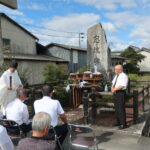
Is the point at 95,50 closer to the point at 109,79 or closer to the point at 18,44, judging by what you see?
the point at 109,79

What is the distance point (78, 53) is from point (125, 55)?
33.9 ft

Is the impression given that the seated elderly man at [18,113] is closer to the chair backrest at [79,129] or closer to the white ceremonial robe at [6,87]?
the chair backrest at [79,129]

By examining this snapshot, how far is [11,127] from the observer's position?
4.16 metres

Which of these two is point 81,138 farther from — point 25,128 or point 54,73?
point 54,73

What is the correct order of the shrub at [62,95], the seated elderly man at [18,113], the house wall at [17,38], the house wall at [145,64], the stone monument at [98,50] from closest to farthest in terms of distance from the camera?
the seated elderly man at [18,113] < the shrub at [62,95] < the stone monument at [98,50] < the house wall at [17,38] < the house wall at [145,64]

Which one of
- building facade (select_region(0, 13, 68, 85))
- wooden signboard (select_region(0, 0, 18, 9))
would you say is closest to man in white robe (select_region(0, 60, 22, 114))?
wooden signboard (select_region(0, 0, 18, 9))

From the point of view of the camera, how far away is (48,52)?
27516mm

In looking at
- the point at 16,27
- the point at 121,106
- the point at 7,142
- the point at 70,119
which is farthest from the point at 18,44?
the point at 7,142

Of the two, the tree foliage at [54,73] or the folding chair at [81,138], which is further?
the tree foliage at [54,73]

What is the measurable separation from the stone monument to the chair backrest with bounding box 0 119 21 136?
698 cm

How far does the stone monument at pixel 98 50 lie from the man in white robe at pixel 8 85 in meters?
5.67

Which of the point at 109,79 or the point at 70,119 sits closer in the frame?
the point at 70,119

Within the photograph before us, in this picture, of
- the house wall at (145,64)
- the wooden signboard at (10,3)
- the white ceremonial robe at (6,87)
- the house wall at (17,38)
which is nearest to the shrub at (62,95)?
the white ceremonial robe at (6,87)

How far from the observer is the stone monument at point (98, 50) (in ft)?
35.4
